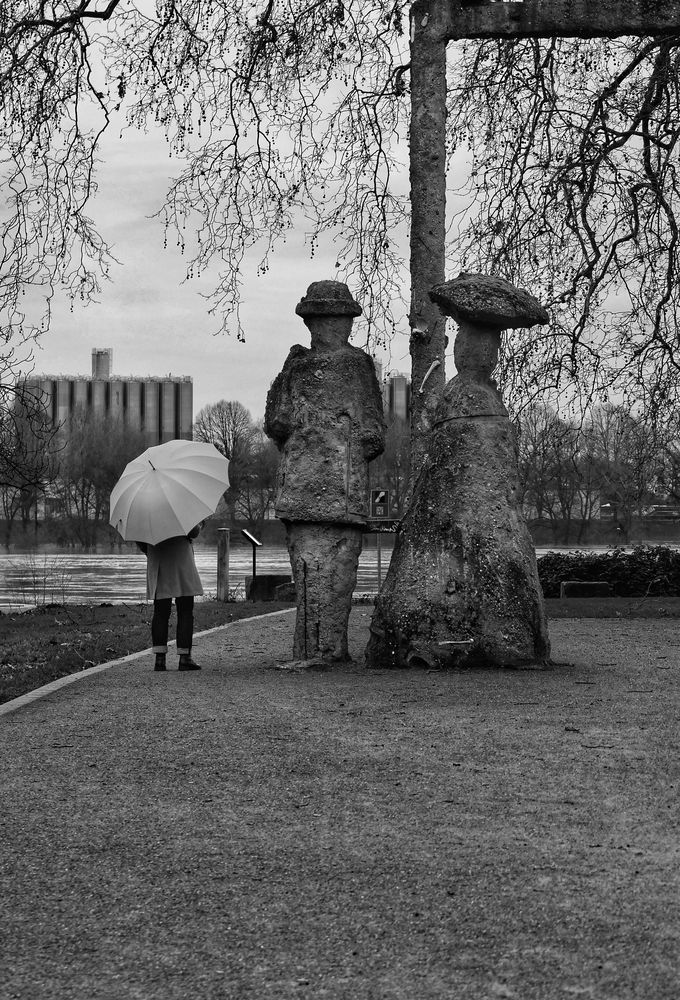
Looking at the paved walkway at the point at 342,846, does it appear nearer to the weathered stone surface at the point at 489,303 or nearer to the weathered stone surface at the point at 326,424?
the weathered stone surface at the point at 326,424

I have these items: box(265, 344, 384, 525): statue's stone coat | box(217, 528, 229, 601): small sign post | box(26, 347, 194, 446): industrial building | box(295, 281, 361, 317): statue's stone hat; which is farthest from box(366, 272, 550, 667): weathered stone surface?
box(26, 347, 194, 446): industrial building

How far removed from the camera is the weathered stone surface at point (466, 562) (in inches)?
408

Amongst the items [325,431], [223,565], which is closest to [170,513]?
[325,431]

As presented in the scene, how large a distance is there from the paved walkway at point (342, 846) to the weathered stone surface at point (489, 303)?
11.3 feet

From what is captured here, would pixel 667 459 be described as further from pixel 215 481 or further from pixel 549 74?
pixel 215 481

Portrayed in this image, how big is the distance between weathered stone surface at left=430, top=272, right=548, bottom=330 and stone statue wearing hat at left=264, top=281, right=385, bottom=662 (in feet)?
3.03

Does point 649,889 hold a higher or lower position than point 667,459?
lower

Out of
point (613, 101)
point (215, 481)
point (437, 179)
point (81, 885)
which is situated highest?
point (613, 101)

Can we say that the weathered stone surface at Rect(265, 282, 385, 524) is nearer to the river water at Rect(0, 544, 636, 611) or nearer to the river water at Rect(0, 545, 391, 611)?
the river water at Rect(0, 544, 636, 611)

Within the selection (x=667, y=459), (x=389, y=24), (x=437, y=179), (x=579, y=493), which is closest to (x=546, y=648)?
(x=437, y=179)

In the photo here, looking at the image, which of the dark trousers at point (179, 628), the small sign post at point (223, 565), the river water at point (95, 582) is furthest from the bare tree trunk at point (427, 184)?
the river water at point (95, 582)

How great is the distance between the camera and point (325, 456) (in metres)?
11.1

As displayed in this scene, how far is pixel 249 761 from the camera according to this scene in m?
6.48

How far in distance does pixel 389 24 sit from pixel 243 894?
42.4 ft
